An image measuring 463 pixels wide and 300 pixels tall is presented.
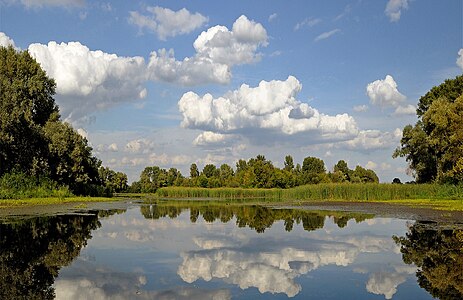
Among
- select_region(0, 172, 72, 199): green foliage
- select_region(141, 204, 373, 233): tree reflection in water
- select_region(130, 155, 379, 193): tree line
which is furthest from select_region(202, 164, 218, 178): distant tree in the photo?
select_region(141, 204, 373, 233): tree reflection in water

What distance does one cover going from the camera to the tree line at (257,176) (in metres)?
117

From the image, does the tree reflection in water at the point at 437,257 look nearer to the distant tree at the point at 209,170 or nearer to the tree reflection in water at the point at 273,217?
the tree reflection in water at the point at 273,217

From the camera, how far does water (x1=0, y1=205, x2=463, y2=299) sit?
9.47 meters

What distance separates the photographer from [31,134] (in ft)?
170

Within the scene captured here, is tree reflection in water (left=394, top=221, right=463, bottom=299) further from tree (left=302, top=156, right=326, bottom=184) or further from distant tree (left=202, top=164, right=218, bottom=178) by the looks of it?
distant tree (left=202, top=164, right=218, bottom=178)

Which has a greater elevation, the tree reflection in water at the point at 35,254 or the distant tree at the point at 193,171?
the distant tree at the point at 193,171

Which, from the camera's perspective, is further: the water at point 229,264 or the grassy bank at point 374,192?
the grassy bank at point 374,192

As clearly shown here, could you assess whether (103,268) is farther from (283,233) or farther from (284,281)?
(283,233)

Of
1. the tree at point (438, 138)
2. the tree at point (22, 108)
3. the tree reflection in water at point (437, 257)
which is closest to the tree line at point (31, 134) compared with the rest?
the tree at point (22, 108)

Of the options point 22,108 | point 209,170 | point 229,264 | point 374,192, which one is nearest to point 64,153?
point 22,108

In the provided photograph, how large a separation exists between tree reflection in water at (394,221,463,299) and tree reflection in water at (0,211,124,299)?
28.2 ft

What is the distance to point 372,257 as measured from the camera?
566 inches

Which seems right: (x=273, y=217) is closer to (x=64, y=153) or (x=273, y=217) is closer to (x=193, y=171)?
(x=64, y=153)

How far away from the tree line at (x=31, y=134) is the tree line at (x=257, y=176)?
57935mm
